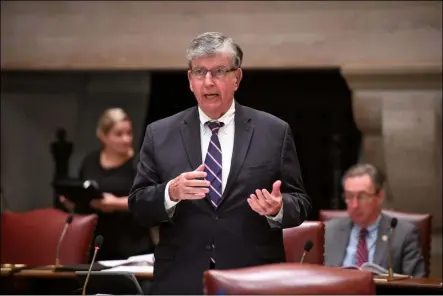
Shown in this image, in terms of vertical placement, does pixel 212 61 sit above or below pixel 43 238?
above

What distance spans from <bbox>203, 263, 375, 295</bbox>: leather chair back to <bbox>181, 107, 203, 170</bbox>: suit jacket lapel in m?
0.85

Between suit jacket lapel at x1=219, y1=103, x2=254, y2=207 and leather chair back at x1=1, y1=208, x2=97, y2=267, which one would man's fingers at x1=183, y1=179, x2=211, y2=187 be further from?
leather chair back at x1=1, y1=208, x2=97, y2=267

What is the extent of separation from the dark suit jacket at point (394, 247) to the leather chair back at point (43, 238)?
4.20 feet

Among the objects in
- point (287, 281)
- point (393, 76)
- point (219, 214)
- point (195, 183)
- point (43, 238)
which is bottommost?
point (43, 238)

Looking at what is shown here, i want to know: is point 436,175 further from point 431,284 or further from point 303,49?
point 431,284

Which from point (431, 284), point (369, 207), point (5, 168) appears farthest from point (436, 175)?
point (5, 168)

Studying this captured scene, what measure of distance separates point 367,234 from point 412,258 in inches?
12.0

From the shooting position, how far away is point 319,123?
5898 millimetres

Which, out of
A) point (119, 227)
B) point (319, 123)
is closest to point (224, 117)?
point (119, 227)

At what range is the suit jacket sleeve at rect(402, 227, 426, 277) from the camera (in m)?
4.34

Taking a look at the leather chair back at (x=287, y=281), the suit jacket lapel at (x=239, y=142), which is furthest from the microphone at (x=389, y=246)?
the leather chair back at (x=287, y=281)

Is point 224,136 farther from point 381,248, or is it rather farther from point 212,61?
point 381,248

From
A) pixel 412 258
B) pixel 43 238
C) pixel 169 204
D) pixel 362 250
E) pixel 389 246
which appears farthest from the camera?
pixel 43 238

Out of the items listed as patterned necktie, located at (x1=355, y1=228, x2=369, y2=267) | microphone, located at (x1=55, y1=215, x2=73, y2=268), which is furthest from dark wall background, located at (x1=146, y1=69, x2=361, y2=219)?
microphone, located at (x1=55, y1=215, x2=73, y2=268)
